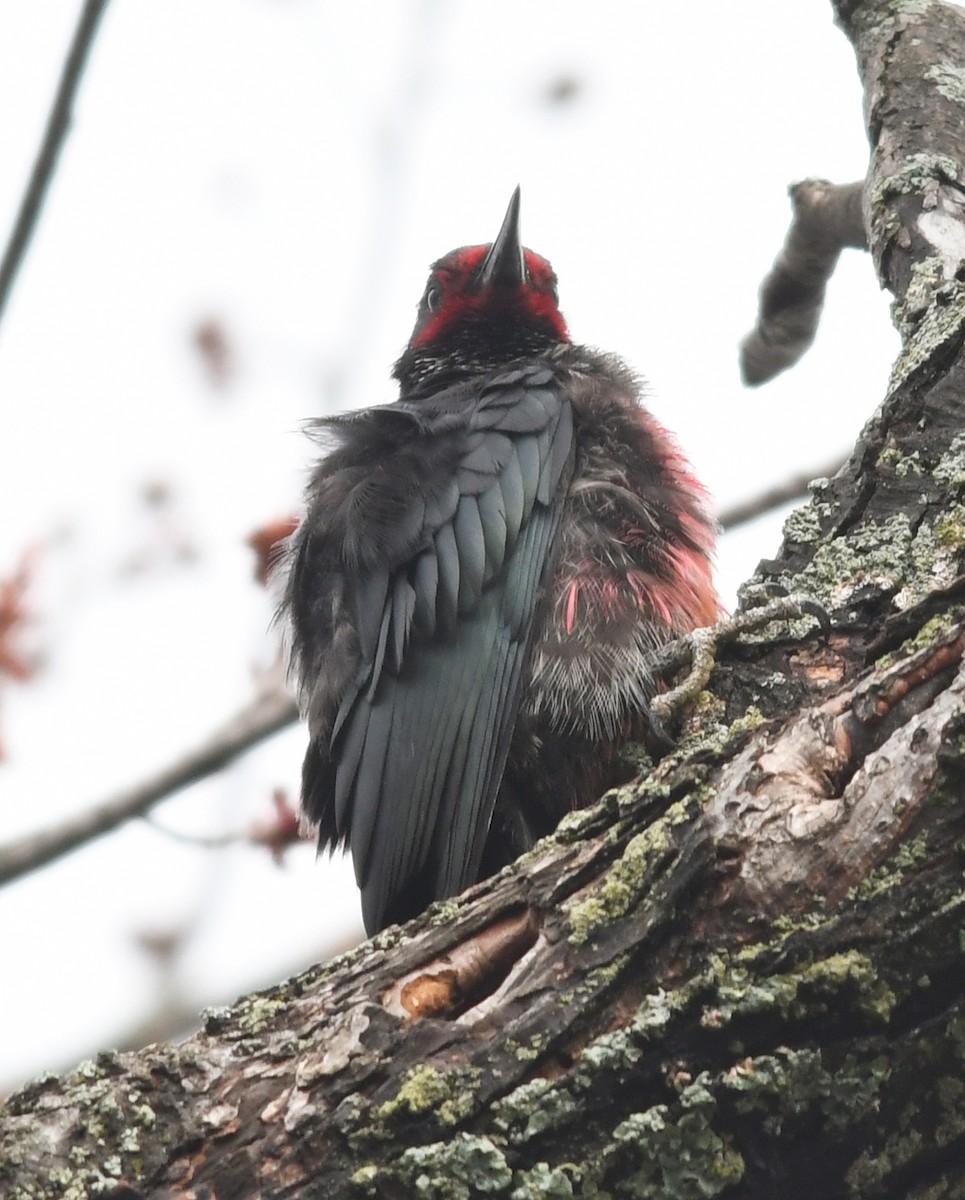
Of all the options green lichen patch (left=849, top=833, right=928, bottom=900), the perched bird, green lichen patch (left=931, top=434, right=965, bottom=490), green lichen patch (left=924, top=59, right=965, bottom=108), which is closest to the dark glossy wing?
the perched bird

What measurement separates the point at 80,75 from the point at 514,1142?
2312 millimetres

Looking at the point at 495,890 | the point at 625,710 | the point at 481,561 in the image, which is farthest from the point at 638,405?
the point at 495,890

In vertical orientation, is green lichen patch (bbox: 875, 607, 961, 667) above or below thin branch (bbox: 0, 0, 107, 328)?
below

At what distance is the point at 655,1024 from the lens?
1.59m

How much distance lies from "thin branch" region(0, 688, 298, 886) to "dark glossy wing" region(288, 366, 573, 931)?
390 mm

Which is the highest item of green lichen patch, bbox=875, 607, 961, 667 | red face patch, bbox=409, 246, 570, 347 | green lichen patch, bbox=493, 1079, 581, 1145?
red face patch, bbox=409, 246, 570, 347

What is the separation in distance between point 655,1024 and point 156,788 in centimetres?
238

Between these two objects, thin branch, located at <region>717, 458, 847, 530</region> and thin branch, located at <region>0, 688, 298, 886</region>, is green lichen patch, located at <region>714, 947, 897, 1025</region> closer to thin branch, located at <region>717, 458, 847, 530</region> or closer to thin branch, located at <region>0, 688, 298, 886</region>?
thin branch, located at <region>0, 688, 298, 886</region>

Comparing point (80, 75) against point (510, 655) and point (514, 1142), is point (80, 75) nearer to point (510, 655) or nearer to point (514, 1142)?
point (510, 655)

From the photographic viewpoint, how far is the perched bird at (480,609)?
3148mm

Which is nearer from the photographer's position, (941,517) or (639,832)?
(639,832)

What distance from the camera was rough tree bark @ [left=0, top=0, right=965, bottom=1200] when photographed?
1.55 m

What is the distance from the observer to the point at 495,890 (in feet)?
6.02

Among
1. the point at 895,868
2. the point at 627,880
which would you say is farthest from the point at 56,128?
the point at 895,868
